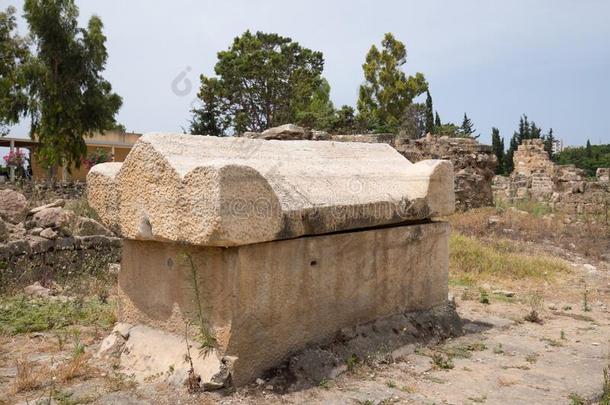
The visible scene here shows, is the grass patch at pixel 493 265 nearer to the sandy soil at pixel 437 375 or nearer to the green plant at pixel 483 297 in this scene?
the green plant at pixel 483 297

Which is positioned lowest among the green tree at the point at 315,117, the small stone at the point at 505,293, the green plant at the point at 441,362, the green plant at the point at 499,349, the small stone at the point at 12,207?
the small stone at the point at 505,293

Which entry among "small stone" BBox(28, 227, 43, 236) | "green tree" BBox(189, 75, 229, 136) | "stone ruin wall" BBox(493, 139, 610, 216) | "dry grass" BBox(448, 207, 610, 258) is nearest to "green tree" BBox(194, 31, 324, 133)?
"green tree" BBox(189, 75, 229, 136)

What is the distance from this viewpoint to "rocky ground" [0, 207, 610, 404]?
2.78 metres

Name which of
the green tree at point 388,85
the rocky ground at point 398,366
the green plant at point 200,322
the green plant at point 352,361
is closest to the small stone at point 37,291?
the rocky ground at point 398,366

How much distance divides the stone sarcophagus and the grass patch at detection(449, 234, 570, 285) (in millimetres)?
2935

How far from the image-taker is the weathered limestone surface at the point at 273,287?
2863 millimetres

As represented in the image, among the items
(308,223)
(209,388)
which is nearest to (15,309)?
(209,388)

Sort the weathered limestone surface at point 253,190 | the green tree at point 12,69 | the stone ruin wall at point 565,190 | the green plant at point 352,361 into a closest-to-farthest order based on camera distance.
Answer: the weathered limestone surface at point 253,190 → the green plant at point 352,361 → the stone ruin wall at point 565,190 → the green tree at point 12,69

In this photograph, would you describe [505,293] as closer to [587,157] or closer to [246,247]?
[246,247]

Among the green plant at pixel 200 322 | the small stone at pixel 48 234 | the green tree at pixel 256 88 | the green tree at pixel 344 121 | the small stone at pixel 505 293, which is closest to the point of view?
the green plant at pixel 200 322

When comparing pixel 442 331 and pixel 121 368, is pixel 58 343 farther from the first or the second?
pixel 442 331

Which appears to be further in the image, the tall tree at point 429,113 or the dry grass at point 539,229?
the tall tree at point 429,113

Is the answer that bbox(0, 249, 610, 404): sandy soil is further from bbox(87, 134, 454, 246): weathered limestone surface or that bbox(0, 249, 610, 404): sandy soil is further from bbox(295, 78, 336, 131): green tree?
bbox(295, 78, 336, 131): green tree

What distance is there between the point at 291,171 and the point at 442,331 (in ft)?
5.60
